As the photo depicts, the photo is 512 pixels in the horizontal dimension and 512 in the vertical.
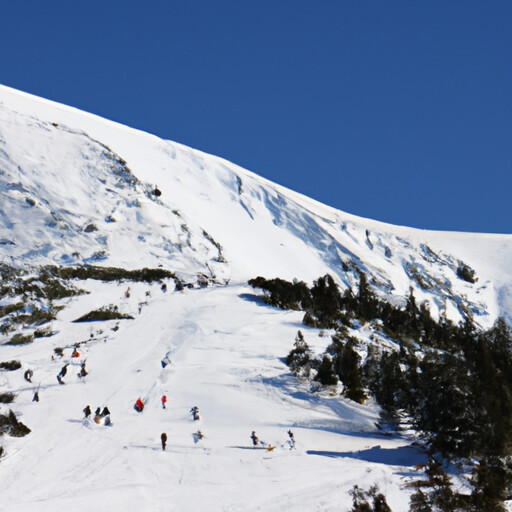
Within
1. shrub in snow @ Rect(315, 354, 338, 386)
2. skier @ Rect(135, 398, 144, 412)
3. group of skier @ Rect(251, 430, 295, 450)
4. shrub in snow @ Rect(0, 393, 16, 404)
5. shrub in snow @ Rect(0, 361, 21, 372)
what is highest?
shrub in snow @ Rect(0, 361, 21, 372)

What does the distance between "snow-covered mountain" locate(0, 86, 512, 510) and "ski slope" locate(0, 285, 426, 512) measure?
0.12 meters

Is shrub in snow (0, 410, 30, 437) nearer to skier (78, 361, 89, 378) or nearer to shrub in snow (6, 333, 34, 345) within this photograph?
skier (78, 361, 89, 378)

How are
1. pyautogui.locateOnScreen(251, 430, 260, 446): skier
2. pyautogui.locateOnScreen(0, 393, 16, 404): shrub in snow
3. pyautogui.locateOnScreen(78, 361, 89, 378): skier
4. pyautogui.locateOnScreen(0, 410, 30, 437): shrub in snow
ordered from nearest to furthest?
pyautogui.locateOnScreen(251, 430, 260, 446): skier → pyautogui.locateOnScreen(0, 410, 30, 437): shrub in snow → pyautogui.locateOnScreen(0, 393, 16, 404): shrub in snow → pyautogui.locateOnScreen(78, 361, 89, 378): skier

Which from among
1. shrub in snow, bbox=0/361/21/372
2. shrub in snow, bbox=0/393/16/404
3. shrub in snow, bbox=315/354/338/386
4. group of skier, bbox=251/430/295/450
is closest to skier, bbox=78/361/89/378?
shrub in snow, bbox=0/361/21/372

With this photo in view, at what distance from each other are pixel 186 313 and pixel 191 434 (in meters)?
30.0

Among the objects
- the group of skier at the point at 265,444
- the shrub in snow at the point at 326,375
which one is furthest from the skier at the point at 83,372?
the group of skier at the point at 265,444

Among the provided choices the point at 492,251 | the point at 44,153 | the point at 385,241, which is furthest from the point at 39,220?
the point at 492,251

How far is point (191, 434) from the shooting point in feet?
93.5

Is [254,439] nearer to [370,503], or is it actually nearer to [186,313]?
[370,503]

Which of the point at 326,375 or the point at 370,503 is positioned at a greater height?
the point at 326,375

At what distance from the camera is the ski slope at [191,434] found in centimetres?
2133

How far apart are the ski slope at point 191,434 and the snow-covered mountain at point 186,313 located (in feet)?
0.39

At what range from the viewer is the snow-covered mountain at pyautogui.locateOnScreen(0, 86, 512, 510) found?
23062 millimetres

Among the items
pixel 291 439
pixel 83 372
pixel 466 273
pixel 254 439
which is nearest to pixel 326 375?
pixel 291 439
